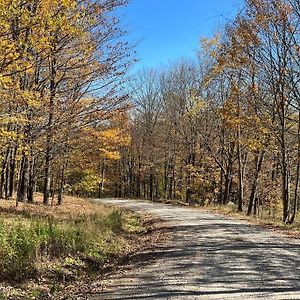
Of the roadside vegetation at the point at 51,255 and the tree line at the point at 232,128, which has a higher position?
the tree line at the point at 232,128

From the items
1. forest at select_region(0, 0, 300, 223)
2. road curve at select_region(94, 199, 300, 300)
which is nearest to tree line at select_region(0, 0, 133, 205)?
forest at select_region(0, 0, 300, 223)

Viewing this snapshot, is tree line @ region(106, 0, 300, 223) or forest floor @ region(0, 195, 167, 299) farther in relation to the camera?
tree line @ region(106, 0, 300, 223)

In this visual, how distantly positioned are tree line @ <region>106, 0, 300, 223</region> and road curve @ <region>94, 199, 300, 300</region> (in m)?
8.01

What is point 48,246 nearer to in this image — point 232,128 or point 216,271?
point 216,271

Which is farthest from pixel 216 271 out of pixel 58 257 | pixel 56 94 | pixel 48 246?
pixel 56 94

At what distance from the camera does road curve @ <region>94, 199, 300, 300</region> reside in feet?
22.9

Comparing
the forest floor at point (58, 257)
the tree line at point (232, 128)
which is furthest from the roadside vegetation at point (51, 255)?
the tree line at point (232, 128)

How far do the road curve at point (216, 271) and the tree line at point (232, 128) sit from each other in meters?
8.01

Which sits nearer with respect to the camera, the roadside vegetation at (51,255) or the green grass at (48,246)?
the roadside vegetation at (51,255)

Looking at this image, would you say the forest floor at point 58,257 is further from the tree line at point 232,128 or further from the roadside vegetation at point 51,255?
the tree line at point 232,128

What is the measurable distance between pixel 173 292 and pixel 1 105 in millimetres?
9233

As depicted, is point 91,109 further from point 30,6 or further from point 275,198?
point 275,198

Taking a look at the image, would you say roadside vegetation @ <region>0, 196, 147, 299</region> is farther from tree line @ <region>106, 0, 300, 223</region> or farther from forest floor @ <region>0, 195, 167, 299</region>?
tree line @ <region>106, 0, 300, 223</region>

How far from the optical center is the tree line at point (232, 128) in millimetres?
17922
